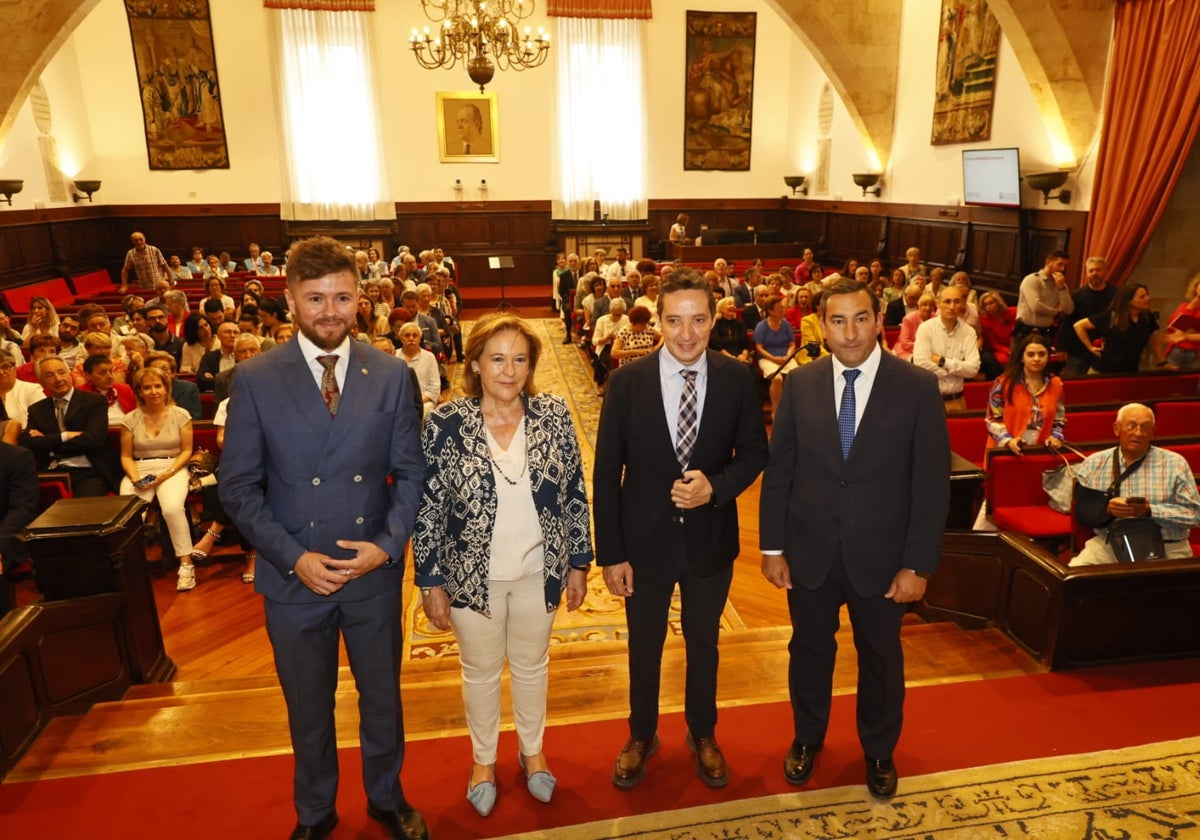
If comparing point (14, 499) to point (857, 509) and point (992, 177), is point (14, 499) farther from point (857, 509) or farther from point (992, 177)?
point (992, 177)

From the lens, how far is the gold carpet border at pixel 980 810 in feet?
7.38

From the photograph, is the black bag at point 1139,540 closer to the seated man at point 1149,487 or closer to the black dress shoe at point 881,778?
the seated man at point 1149,487

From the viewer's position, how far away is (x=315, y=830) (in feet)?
7.22

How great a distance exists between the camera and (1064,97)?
860 cm

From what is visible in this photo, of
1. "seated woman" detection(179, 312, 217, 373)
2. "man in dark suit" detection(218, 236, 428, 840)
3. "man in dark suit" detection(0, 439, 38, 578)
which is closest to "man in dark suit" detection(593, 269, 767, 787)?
A: "man in dark suit" detection(218, 236, 428, 840)

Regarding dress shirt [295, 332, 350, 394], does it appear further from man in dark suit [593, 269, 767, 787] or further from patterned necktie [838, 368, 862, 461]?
patterned necktie [838, 368, 862, 461]

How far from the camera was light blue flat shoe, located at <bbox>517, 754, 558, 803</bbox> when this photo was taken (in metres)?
2.37

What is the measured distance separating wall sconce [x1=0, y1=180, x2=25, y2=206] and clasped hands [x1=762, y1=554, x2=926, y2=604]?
13859 millimetres

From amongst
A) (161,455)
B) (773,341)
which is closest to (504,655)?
(161,455)

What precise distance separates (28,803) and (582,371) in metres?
8.12

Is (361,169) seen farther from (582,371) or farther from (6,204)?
(582,371)

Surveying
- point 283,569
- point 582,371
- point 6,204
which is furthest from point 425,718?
point 6,204

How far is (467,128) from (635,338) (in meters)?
10.9

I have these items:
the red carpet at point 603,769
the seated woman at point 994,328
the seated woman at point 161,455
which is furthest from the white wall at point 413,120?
the red carpet at point 603,769
